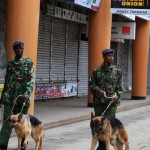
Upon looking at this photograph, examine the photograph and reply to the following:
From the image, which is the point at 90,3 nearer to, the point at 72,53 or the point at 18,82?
the point at 72,53

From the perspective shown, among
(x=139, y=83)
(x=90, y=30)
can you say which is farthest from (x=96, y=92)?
(x=139, y=83)

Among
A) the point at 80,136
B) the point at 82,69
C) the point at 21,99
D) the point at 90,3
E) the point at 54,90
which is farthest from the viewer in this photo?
the point at 82,69

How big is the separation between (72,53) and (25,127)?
51.1ft

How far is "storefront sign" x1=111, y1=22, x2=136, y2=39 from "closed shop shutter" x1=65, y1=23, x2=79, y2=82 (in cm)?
213

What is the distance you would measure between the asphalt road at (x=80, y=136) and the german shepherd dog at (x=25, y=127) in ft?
3.93

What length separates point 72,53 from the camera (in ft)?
77.0

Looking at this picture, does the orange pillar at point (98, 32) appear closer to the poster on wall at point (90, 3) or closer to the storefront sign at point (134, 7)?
the poster on wall at point (90, 3)

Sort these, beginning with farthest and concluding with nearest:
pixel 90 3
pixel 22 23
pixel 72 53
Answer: pixel 72 53
pixel 90 3
pixel 22 23

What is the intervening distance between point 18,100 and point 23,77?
426 mm

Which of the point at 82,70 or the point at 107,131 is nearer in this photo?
the point at 107,131

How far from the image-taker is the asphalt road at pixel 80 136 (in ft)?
33.4

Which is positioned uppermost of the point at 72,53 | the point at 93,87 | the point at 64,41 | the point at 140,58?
the point at 64,41

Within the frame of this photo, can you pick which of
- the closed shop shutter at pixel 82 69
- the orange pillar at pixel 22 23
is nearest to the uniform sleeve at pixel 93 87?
the orange pillar at pixel 22 23

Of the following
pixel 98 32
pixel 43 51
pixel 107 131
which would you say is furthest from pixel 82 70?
pixel 107 131
